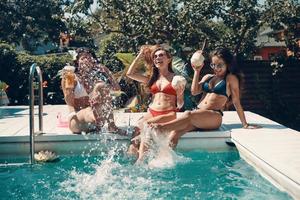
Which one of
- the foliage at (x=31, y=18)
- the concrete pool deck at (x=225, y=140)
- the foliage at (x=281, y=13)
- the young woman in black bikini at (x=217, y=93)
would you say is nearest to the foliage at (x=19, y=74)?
the concrete pool deck at (x=225, y=140)

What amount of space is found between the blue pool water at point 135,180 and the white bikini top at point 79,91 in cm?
110

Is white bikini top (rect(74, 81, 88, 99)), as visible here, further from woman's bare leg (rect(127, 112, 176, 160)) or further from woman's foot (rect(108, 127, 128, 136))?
woman's bare leg (rect(127, 112, 176, 160))

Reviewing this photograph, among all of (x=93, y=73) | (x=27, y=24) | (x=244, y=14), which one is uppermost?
(x=27, y=24)

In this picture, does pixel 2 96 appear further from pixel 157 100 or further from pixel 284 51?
pixel 284 51

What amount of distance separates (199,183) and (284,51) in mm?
9485

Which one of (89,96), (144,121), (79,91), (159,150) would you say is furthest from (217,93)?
(79,91)

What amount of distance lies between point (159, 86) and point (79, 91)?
147cm

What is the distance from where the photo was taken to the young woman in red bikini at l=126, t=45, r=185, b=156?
6.39 meters

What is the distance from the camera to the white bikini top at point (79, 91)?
701cm

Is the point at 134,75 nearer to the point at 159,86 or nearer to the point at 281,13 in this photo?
the point at 159,86

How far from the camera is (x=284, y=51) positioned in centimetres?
1341

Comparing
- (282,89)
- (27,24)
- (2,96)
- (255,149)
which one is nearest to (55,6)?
(27,24)

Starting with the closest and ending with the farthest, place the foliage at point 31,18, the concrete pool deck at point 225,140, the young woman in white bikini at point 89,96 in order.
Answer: the concrete pool deck at point 225,140 < the young woman in white bikini at point 89,96 < the foliage at point 31,18

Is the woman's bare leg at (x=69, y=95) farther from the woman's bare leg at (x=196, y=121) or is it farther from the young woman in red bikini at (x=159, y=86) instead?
the woman's bare leg at (x=196, y=121)
